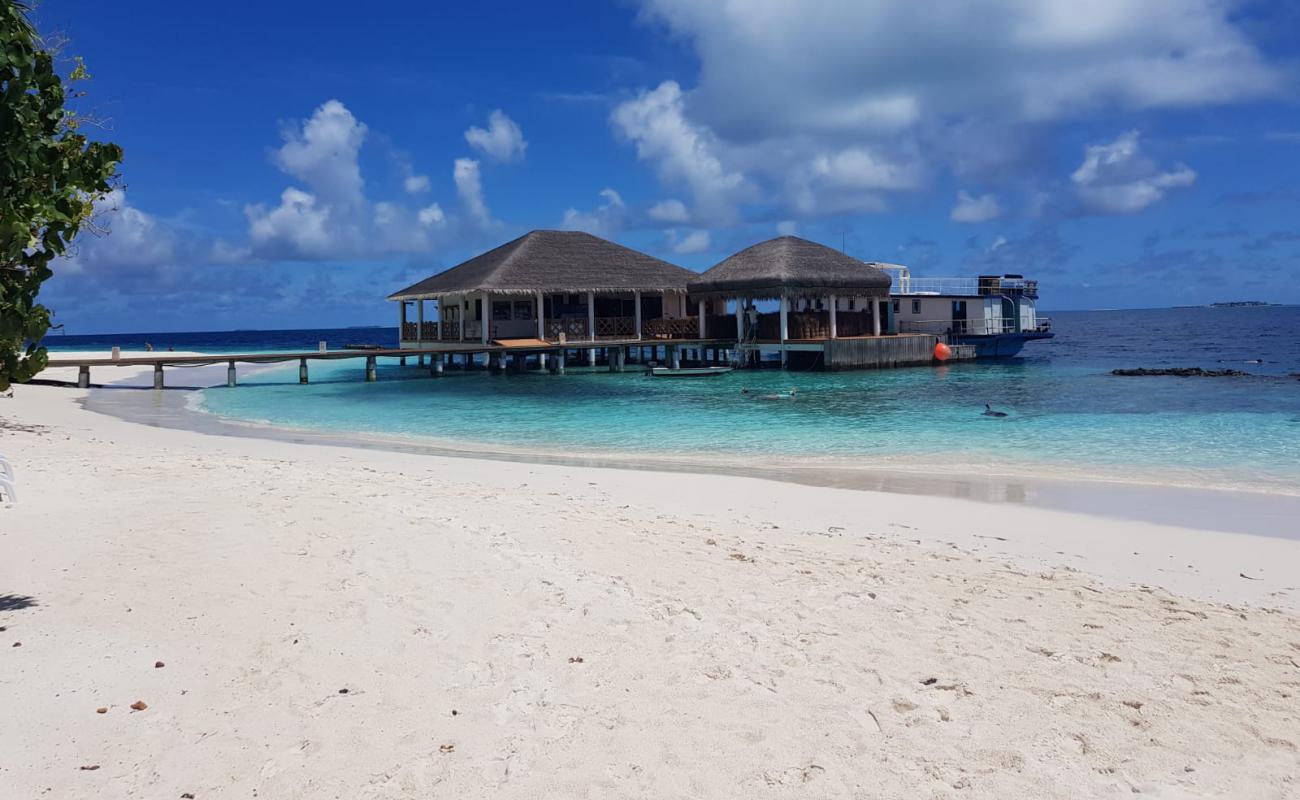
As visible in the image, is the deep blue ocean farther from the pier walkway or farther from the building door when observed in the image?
the building door

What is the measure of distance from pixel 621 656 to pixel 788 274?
1107 inches

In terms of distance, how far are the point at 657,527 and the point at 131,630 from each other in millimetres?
4045

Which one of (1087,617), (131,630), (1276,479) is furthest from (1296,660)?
(1276,479)

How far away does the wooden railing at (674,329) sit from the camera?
3644 cm

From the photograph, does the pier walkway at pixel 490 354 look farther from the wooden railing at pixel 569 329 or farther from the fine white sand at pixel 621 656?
the fine white sand at pixel 621 656

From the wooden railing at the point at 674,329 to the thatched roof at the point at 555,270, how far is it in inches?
55.5

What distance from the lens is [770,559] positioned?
20.8 ft

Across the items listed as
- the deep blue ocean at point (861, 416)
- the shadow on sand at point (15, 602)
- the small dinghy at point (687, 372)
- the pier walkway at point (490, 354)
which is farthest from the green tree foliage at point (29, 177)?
the pier walkway at point (490, 354)

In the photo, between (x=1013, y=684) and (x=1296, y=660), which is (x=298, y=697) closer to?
(x=1013, y=684)

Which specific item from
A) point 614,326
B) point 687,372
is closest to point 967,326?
point 614,326

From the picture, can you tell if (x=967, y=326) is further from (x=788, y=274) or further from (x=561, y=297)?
(x=561, y=297)

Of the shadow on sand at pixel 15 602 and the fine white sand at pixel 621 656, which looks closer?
the fine white sand at pixel 621 656

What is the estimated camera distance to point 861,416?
62.6 ft

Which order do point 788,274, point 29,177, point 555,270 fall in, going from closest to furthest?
1. point 29,177
2. point 788,274
3. point 555,270
